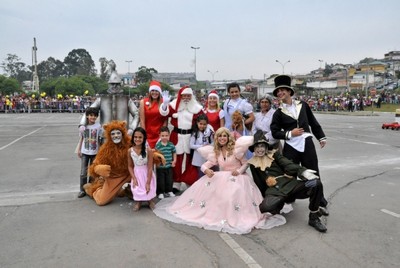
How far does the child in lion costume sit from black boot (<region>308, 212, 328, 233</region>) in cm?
222

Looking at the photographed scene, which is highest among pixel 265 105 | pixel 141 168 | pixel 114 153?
pixel 265 105

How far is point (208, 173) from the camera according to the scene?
15.9 feet

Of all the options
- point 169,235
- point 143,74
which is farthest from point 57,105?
point 143,74

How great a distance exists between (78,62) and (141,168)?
13274 centimetres

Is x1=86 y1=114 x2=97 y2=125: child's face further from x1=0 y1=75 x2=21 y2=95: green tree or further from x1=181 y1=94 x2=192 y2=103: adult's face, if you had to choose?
x1=0 y1=75 x2=21 y2=95: green tree

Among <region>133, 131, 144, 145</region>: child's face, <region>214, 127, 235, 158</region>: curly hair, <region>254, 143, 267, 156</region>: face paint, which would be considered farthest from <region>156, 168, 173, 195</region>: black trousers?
<region>254, 143, 267, 156</region>: face paint

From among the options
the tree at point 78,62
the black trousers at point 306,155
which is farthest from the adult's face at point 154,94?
the tree at point 78,62

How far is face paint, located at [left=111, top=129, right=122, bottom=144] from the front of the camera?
5261 mm

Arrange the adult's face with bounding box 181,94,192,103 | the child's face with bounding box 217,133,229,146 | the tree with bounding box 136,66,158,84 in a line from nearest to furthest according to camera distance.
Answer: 1. the child's face with bounding box 217,133,229,146
2. the adult's face with bounding box 181,94,192,103
3. the tree with bounding box 136,66,158,84

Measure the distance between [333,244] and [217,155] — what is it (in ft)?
6.16

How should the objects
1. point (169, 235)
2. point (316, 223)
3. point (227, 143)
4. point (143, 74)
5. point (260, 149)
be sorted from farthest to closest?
point (143, 74), point (227, 143), point (260, 149), point (316, 223), point (169, 235)

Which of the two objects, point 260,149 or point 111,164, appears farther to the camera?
point 111,164

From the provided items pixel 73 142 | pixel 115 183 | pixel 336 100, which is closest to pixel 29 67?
pixel 336 100

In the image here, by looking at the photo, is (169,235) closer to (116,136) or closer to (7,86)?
(116,136)
